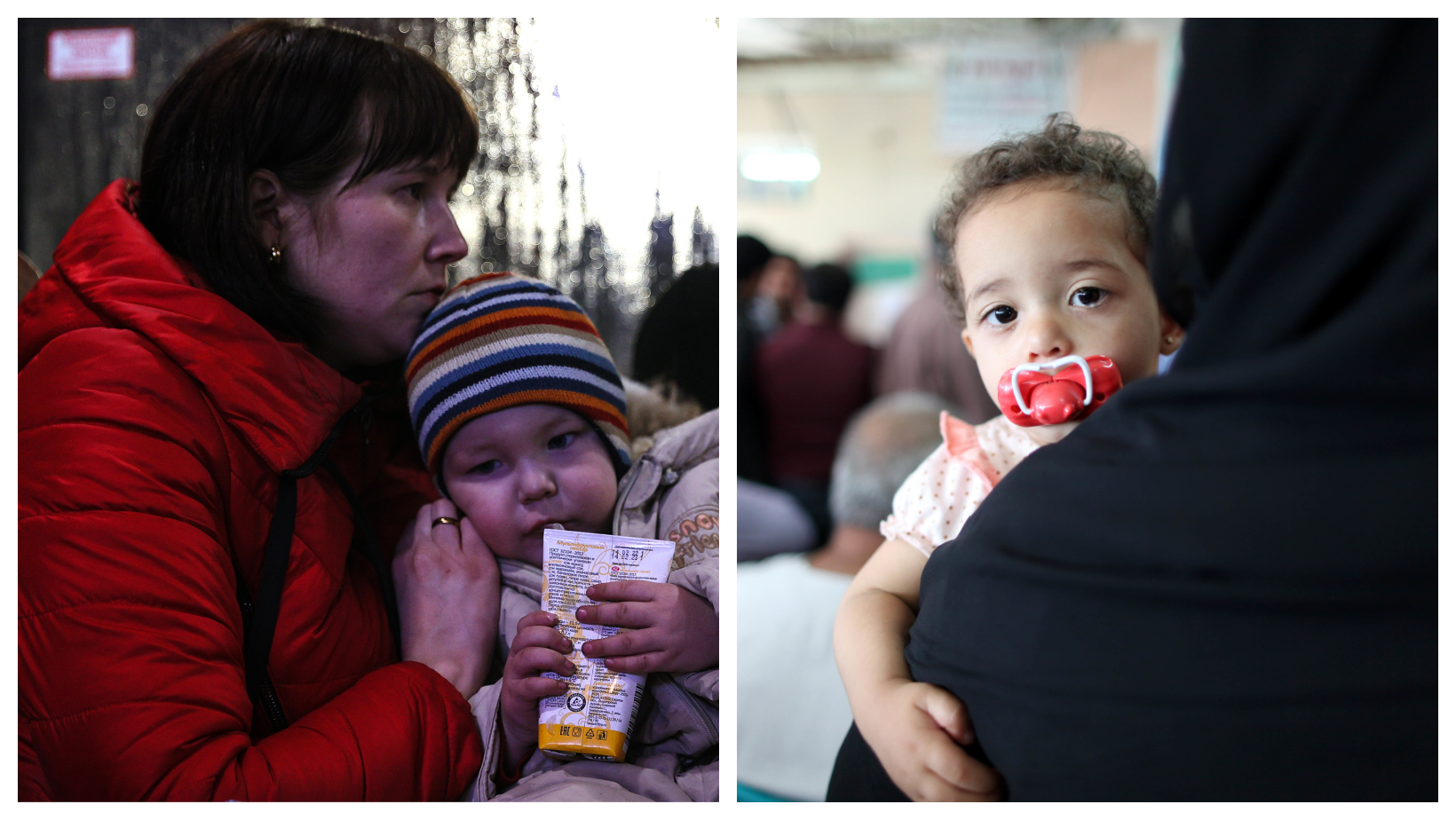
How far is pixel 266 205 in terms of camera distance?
1284 mm

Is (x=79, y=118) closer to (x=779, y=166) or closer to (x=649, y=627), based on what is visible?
(x=649, y=627)

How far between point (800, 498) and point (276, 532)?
299 centimetres

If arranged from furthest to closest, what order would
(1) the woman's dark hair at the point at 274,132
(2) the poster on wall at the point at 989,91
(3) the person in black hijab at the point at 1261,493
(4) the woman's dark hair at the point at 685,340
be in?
1. (2) the poster on wall at the point at 989,91
2. (4) the woman's dark hair at the point at 685,340
3. (1) the woman's dark hair at the point at 274,132
4. (3) the person in black hijab at the point at 1261,493

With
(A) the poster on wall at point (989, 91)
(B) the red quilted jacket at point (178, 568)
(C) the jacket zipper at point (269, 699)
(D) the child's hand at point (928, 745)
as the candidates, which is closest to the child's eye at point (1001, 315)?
(D) the child's hand at point (928, 745)

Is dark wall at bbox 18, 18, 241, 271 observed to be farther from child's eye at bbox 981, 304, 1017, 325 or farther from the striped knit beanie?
child's eye at bbox 981, 304, 1017, 325

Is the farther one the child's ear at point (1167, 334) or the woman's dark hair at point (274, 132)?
the woman's dark hair at point (274, 132)

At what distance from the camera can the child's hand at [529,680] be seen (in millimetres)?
1282

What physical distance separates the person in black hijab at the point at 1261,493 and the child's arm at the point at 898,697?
0.07 meters

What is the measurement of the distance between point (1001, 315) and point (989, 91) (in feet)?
15.5

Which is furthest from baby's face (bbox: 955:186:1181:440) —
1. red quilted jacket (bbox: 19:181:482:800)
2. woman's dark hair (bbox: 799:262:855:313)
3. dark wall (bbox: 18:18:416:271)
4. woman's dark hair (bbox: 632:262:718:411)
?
woman's dark hair (bbox: 799:262:855:313)

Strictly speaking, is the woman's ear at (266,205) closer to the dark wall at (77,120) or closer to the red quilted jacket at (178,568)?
the red quilted jacket at (178,568)

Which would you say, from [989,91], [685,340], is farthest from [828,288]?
[685,340]
